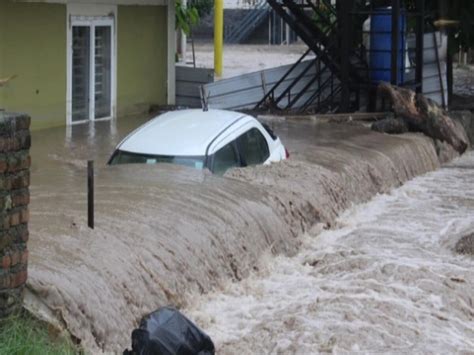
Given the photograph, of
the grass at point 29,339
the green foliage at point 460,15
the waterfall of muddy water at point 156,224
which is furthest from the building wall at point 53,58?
the grass at point 29,339

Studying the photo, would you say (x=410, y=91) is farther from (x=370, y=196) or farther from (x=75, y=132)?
(x=75, y=132)

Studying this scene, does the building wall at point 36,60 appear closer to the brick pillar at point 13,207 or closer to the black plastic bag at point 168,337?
the brick pillar at point 13,207

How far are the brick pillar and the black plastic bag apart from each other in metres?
0.85

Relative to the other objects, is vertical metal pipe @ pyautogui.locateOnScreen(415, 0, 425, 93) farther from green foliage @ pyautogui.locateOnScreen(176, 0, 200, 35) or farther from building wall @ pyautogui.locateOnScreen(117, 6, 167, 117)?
green foliage @ pyautogui.locateOnScreen(176, 0, 200, 35)

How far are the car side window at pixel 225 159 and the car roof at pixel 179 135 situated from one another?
0.20 m

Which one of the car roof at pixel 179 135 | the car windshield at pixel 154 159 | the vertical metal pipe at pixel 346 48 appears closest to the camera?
the car windshield at pixel 154 159

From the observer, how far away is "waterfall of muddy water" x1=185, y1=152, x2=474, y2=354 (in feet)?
28.8

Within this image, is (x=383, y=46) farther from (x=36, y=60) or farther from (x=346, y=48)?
(x=36, y=60)

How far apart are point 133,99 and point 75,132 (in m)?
3.28

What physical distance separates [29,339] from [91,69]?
1344cm

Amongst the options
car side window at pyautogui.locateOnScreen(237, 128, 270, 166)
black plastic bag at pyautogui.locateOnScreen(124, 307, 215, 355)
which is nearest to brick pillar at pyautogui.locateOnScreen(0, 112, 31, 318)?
black plastic bag at pyautogui.locateOnScreen(124, 307, 215, 355)

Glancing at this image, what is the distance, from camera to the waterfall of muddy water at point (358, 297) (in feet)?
28.8

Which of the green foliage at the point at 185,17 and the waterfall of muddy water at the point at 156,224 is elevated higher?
the green foliage at the point at 185,17

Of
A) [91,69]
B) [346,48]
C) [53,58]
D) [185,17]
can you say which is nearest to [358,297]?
[53,58]
